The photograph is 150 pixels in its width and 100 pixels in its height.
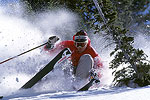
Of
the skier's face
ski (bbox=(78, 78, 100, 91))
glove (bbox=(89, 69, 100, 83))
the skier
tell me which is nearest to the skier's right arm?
the skier

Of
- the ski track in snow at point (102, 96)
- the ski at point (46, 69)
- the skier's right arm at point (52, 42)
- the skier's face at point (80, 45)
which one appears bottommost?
the ski track in snow at point (102, 96)

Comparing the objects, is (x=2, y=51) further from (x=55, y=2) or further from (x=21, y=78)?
(x=55, y=2)

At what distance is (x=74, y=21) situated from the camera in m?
16.9

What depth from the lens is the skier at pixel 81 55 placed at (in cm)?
438

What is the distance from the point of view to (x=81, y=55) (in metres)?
4.90

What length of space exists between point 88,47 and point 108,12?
1.20 metres

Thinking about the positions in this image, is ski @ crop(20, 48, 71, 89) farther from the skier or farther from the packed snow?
the skier

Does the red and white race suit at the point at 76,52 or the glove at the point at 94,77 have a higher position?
the red and white race suit at the point at 76,52

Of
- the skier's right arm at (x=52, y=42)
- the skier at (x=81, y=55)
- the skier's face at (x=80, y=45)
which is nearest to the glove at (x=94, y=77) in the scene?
the skier at (x=81, y=55)

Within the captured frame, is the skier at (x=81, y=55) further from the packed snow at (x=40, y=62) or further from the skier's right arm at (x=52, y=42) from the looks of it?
the packed snow at (x=40, y=62)

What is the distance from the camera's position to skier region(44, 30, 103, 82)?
4379mm

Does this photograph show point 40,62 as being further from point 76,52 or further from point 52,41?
point 76,52

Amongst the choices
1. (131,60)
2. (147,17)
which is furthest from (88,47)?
(147,17)

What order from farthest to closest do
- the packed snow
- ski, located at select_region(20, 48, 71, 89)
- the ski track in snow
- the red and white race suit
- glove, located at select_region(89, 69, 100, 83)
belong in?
the red and white race suit < glove, located at select_region(89, 69, 100, 83) < ski, located at select_region(20, 48, 71, 89) < the packed snow < the ski track in snow
